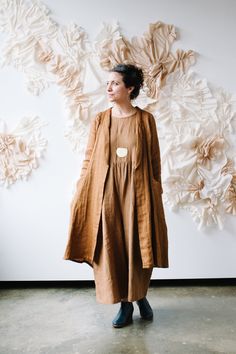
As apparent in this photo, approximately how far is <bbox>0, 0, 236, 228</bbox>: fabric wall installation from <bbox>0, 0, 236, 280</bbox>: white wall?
77mm

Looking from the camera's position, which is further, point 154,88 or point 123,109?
point 154,88

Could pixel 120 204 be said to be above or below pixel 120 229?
above

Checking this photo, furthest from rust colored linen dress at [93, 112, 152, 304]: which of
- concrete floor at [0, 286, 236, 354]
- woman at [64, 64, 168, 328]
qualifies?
concrete floor at [0, 286, 236, 354]

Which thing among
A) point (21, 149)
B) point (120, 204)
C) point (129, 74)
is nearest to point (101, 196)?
point (120, 204)

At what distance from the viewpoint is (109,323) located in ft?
8.02

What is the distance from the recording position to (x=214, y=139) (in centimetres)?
292

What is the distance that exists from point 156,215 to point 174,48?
1335mm

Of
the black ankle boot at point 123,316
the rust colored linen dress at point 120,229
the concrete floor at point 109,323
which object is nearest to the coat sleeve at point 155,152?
the rust colored linen dress at point 120,229

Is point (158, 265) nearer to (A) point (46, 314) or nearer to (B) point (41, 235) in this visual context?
(A) point (46, 314)

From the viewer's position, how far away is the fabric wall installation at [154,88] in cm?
286

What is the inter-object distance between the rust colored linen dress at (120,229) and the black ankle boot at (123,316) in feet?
0.40

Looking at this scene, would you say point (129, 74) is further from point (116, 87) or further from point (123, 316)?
point (123, 316)

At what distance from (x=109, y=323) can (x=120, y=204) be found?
2.52 ft

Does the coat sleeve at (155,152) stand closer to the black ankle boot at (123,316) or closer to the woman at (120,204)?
the woman at (120,204)
